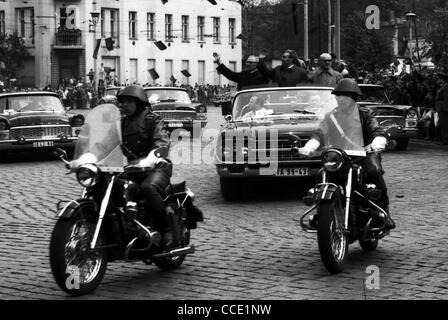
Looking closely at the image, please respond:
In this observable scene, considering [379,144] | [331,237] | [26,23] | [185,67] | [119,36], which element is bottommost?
[331,237]

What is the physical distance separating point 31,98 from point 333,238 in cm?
1495

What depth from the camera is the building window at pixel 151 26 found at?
79.2m

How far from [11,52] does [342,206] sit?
210 ft

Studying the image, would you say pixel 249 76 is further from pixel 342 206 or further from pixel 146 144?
pixel 146 144

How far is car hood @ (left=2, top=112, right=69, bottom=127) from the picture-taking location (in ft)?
70.9

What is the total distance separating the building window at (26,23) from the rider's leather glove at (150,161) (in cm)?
6789

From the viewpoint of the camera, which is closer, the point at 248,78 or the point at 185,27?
the point at 248,78

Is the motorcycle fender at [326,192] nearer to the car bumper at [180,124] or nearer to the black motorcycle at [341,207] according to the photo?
the black motorcycle at [341,207]

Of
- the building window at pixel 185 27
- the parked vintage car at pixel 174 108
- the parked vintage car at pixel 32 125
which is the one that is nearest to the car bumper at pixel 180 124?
the parked vintage car at pixel 174 108

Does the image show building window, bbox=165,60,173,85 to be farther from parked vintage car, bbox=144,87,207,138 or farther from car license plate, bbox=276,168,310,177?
car license plate, bbox=276,168,310,177

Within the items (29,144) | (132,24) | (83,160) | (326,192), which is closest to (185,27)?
(132,24)

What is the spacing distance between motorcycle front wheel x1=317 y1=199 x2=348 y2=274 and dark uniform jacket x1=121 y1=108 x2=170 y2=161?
133 cm

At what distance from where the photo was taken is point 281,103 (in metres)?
15.1

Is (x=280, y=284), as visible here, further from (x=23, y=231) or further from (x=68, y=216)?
(x=23, y=231)
